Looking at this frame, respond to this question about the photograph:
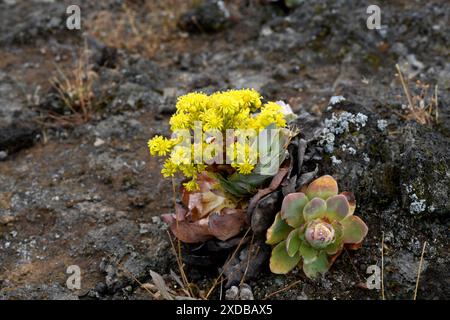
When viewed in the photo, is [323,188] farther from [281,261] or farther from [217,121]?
[217,121]

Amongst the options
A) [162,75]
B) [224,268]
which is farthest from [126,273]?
[162,75]

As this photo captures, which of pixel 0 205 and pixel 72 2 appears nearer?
pixel 0 205

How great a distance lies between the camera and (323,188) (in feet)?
10.5

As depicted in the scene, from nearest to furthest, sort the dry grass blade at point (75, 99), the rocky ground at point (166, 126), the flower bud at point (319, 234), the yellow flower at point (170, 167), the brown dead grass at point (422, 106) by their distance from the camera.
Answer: the flower bud at point (319, 234), the yellow flower at point (170, 167), the rocky ground at point (166, 126), the brown dead grass at point (422, 106), the dry grass blade at point (75, 99)

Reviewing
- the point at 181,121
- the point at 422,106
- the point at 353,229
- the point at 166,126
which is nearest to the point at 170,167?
the point at 181,121

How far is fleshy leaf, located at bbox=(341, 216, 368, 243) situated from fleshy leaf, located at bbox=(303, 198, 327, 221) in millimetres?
156

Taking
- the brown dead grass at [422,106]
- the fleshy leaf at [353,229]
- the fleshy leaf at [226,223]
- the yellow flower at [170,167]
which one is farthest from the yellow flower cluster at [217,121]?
the brown dead grass at [422,106]

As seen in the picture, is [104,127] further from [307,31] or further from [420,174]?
[420,174]

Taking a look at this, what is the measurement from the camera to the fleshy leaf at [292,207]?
312 cm

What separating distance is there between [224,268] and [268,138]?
754 millimetres

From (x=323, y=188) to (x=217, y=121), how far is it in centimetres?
68

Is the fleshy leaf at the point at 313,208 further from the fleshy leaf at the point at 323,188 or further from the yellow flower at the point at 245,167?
the yellow flower at the point at 245,167

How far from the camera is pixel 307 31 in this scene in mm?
5445

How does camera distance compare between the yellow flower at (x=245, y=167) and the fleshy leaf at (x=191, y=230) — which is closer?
the yellow flower at (x=245, y=167)
